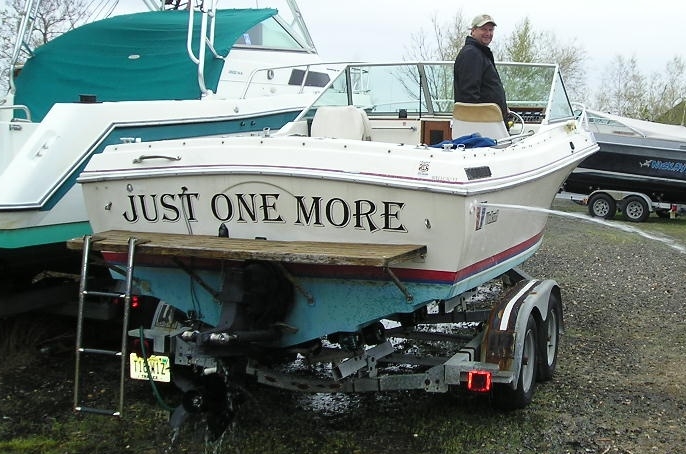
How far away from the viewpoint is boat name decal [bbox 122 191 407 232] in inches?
147

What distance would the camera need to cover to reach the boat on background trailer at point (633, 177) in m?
14.4

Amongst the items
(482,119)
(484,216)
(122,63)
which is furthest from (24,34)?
(484,216)

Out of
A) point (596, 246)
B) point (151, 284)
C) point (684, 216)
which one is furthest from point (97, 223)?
point (684, 216)

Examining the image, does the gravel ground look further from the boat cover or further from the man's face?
the boat cover

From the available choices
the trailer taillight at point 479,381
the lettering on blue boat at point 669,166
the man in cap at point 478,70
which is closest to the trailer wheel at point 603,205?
the lettering on blue boat at point 669,166

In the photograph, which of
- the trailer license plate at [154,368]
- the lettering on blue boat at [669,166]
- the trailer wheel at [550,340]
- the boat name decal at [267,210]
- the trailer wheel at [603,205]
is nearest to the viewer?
the boat name decal at [267,210]

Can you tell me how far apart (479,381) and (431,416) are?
69 centimetres

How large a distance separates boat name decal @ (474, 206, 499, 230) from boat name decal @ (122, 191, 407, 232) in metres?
0.41

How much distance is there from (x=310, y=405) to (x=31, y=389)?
1.89 metres

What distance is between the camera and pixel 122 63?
7.05m

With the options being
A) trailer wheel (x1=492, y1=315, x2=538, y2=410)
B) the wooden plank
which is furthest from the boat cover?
trailer wheel (x1=492, y1=315, x2=538, y2=410)

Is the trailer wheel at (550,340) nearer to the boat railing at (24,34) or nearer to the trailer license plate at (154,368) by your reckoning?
the trailer license plate at (154,368)

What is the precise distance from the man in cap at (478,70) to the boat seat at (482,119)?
0.46 ft

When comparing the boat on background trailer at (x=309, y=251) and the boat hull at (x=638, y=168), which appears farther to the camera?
the boat hull at (x=638, y=168)
